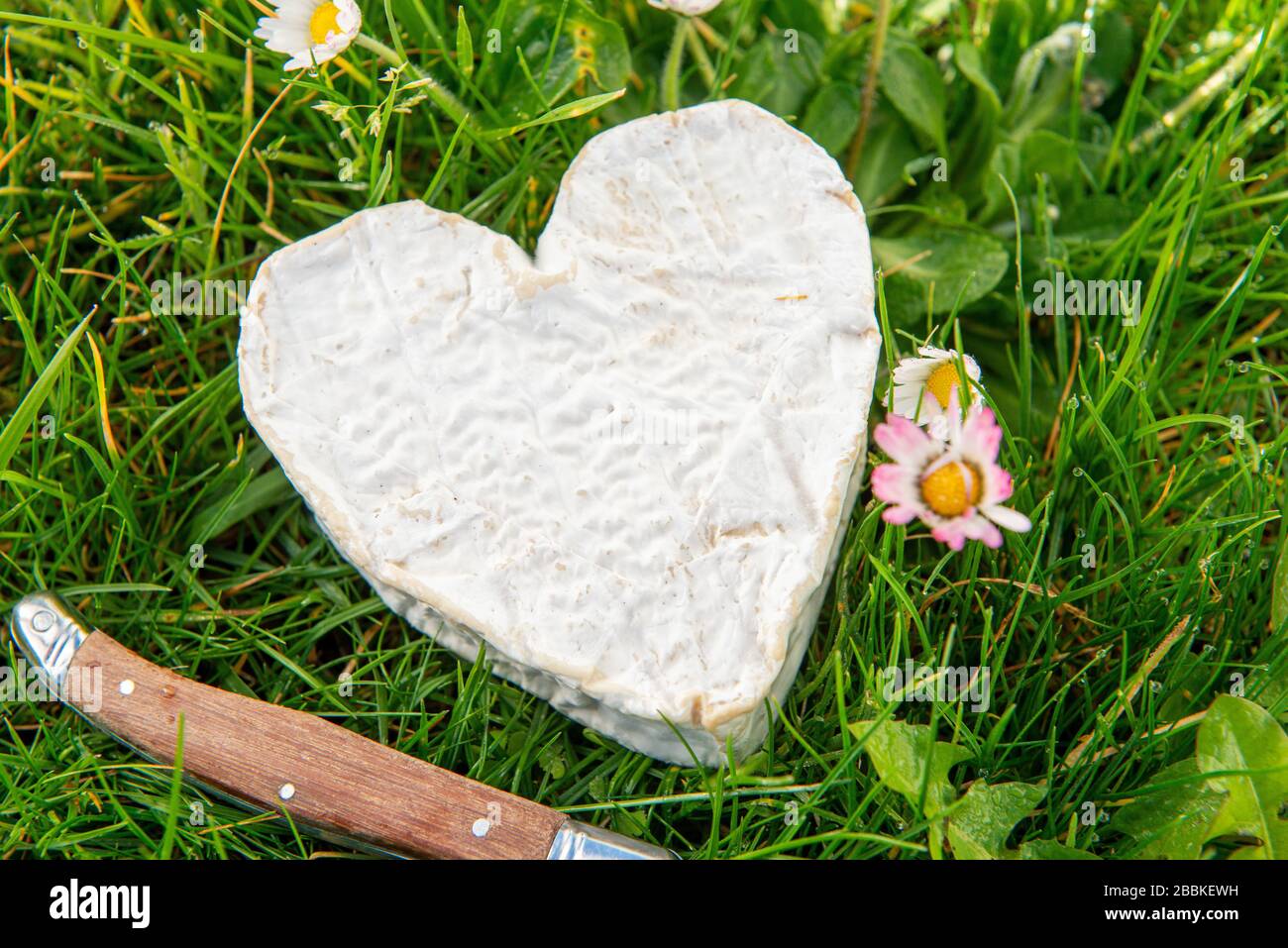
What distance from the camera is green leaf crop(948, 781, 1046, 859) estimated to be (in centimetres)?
176

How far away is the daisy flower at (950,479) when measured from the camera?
1.55 meters

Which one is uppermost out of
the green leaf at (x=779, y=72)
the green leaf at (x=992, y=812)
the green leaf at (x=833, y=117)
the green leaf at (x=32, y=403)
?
the green leaf at (x=779, y=72)

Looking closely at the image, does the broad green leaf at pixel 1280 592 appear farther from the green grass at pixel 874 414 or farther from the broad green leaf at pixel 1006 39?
the broad green leaf at pixel 1006 39

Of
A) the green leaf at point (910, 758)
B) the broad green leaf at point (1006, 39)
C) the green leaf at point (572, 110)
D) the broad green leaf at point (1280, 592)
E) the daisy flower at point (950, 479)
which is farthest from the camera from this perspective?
the broad green leaf at point (1006, 39)

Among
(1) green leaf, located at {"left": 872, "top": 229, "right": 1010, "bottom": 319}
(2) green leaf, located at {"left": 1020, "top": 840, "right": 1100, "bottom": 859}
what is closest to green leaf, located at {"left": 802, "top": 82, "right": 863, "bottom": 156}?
(1) green leaf, located at {"left": 872, "top": 229, "right": 1010, "bottom": 319}

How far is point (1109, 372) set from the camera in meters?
2.12


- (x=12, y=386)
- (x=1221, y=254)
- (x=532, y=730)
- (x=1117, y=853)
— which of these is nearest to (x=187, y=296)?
(x=12, y=386)

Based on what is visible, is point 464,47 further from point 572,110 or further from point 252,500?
point 252,500

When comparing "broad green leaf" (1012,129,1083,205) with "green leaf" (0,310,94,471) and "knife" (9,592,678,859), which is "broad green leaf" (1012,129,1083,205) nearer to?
"knife" (9,592,678,859)

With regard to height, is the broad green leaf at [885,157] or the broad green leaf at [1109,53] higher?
the broad green leaf at [1109,53]

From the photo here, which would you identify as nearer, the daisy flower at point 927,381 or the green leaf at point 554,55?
the daisy flower at point 927,381

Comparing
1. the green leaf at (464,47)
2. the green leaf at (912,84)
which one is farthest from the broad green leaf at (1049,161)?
the green leaf at (464,47)

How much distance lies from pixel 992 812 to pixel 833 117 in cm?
152

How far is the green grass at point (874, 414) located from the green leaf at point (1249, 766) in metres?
0.03
